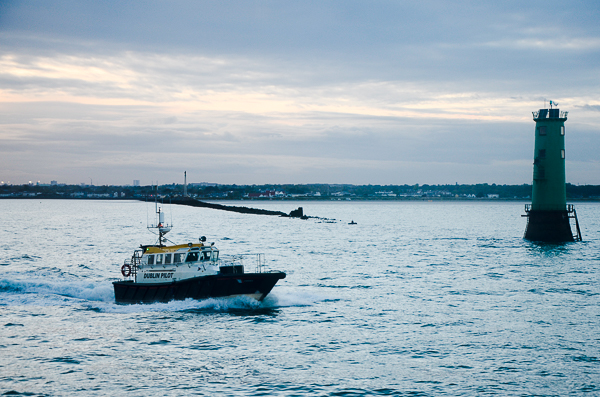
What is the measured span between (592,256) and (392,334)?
3933 cm

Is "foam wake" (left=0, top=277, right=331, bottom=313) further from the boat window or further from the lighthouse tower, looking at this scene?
the lighthouse tower

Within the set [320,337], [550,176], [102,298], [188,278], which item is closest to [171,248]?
[188,278]

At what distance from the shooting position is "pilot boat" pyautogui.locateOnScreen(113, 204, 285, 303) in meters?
28.4

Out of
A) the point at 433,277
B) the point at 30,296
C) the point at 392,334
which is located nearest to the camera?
the point at 392,334

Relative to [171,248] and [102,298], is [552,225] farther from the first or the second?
[102,298]

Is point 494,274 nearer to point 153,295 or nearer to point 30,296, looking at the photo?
point 153,295

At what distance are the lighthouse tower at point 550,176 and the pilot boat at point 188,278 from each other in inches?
1461

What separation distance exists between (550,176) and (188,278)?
134 ft

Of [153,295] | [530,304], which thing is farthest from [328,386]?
[530,304]

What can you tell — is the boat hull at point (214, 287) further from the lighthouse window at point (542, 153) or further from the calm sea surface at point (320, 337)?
the lighthouse window at point (542, 153)

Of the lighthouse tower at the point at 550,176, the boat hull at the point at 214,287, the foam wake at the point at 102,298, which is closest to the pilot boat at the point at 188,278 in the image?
the boat hull at the point at 214,287

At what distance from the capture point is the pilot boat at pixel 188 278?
28.4 metres

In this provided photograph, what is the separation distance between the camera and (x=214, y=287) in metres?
28.4

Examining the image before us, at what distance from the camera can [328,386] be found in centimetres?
1820
